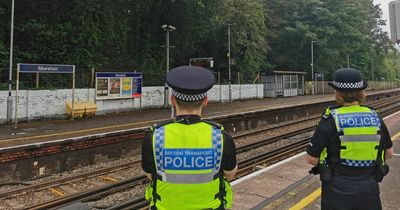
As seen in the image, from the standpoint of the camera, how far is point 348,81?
10.9 feet

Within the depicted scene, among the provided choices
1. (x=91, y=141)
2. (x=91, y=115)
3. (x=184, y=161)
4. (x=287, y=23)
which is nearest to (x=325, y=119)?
(x=184, y=161)

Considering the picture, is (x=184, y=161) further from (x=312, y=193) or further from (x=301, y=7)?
(x=301, y=7)

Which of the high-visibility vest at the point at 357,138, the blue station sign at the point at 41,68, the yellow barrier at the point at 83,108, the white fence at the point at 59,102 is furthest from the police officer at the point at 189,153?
the yellow barrier at the point at 83,108

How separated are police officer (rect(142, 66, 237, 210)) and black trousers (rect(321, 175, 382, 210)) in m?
1.11

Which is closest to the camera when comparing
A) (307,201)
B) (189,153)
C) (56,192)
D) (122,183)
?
(189,153)

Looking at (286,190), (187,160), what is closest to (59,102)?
(286,190)

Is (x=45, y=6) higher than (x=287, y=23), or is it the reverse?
(x=287, y=23)

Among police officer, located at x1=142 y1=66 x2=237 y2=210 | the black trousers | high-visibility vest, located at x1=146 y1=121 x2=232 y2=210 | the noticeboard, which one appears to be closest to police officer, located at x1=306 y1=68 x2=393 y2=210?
the black trousers

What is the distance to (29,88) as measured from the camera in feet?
69.4

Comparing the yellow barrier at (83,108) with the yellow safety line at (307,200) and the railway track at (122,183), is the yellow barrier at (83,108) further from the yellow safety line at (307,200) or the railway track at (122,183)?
the yellow safety line at (307,200)

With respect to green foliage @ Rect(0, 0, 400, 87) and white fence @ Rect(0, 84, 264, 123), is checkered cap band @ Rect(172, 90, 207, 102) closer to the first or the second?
white fence @ Rect(0, 84, 264, 123)

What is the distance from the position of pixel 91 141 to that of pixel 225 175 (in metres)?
10.3

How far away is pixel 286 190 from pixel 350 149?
11.5 feet

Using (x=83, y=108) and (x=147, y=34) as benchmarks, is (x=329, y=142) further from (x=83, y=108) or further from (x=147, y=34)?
(x=147, y=34)
